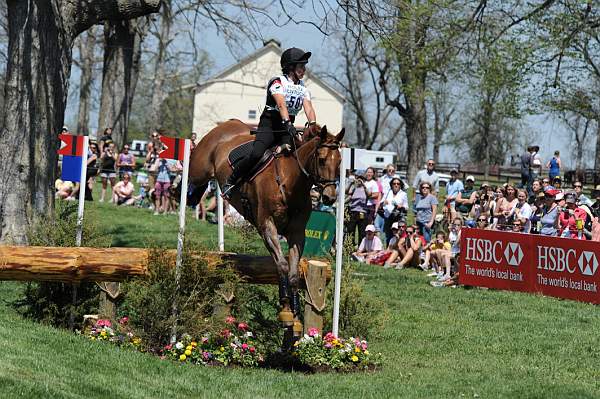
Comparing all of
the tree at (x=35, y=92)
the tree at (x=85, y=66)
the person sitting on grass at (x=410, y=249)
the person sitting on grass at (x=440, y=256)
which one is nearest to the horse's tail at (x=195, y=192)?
the tree at (x=35, y=92)

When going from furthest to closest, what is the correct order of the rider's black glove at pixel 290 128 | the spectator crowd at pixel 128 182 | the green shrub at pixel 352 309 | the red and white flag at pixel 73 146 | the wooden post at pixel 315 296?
the spectator crowd at pixel 128 182 → the red and white flag at pixel 73 146 → the green shrub at pixel 352 309 → the wooden post at pixel 315 296 → the rider's black glove at pixel 290 128

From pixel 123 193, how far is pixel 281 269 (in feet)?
62.0

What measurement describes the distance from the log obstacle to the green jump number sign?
715cm

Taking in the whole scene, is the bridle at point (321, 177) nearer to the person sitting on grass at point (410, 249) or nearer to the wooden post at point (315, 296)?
the wooden post at point (315, 296)

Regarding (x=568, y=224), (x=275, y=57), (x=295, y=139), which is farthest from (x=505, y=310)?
(x=275, y=57)

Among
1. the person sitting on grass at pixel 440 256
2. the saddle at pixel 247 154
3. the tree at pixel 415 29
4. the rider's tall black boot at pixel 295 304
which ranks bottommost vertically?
the rider's tall black boot at pixel 295 304

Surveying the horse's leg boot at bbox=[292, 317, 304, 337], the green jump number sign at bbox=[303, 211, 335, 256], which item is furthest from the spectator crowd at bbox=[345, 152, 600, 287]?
the horse's leg boot at bbox=[292, 317, 304, 337]

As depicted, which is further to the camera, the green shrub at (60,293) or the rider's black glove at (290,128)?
the green shrub at (60,293)

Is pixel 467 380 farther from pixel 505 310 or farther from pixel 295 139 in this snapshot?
pixel 505 310

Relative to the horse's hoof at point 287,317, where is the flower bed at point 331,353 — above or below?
below

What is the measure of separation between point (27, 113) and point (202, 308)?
263 inches

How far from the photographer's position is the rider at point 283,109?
10242 mm

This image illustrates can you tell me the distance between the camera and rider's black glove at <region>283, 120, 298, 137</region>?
33.1 ft

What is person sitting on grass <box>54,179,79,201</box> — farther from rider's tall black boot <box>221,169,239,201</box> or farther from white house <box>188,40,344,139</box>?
white house <box>188,40,344,139</box>
